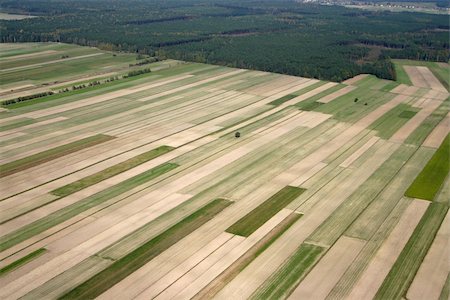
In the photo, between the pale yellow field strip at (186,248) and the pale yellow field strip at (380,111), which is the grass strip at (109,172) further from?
the pale yellow field strip at (380,111)

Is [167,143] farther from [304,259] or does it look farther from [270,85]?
[270,85]

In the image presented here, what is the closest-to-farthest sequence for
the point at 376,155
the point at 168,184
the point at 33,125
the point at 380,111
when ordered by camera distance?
1. the point at 168,184
2. the point at 376,155
3. the point at 33,125
4. the point at 380,111

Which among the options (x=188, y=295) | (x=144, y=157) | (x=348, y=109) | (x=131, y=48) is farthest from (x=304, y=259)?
(x=131, y=48)

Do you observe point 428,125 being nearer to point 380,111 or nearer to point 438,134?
point 438,134

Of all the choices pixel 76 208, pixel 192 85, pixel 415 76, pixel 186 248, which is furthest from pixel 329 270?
pixel 415 76

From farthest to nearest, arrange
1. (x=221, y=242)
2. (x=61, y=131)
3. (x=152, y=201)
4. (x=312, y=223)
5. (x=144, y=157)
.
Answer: (x=61, y=131)
(x=144, y=157)
(x=152, y=201)
(x=312, y=223)
(x=221, y=242)

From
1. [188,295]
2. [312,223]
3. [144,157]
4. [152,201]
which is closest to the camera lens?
[188,295]

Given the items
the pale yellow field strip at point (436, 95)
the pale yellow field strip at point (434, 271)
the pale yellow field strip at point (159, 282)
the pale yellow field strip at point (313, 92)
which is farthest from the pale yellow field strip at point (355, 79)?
the pale yellow field strip at point (159, 282)
